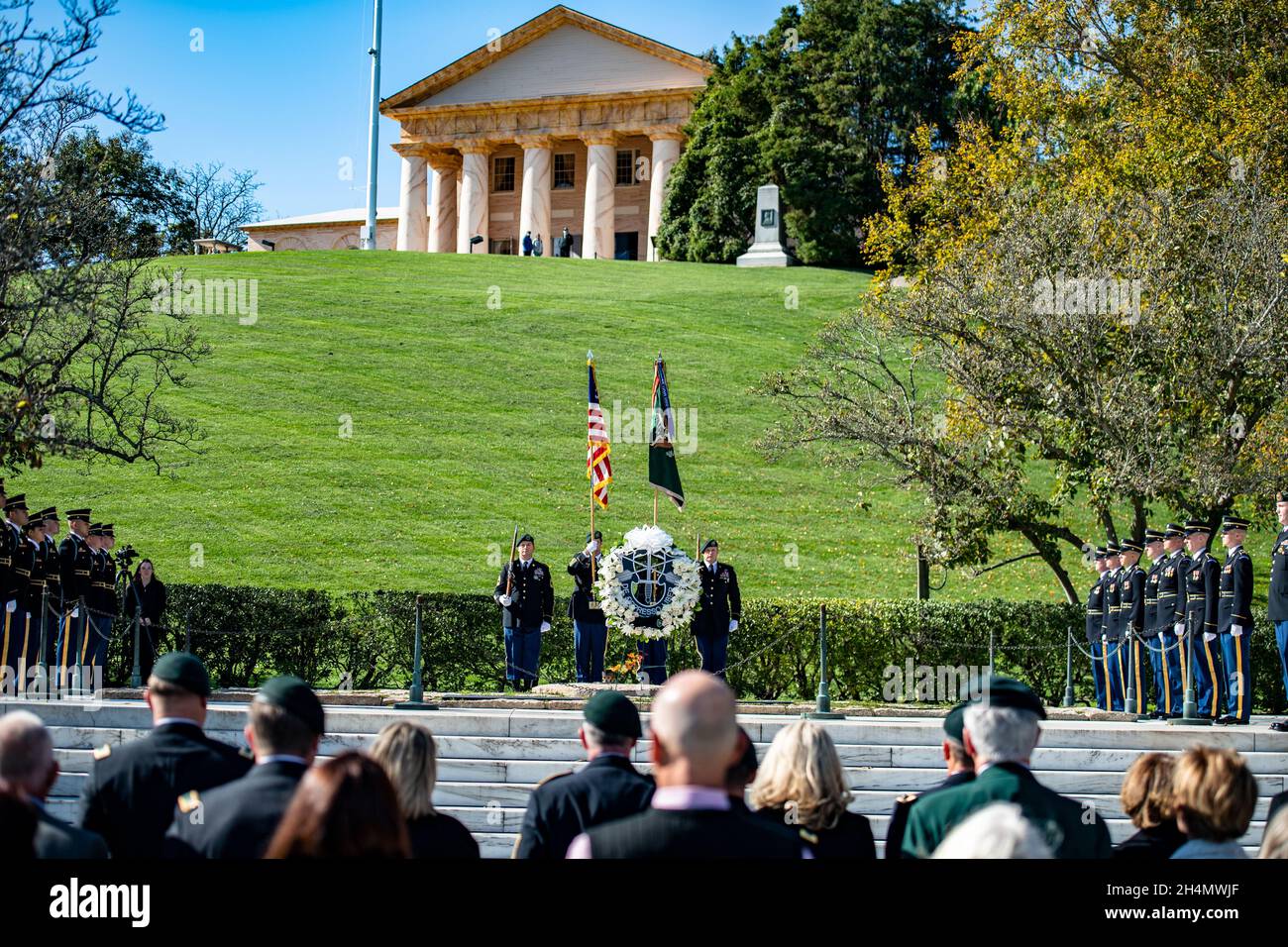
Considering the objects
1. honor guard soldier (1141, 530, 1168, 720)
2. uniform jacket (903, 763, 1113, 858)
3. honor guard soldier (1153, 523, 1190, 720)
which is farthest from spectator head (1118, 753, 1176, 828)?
honor guard soldier (1141, 530, 1168, 720)

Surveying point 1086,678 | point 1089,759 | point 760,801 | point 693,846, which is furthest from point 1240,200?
point 693,846

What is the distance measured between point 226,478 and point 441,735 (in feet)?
63.0

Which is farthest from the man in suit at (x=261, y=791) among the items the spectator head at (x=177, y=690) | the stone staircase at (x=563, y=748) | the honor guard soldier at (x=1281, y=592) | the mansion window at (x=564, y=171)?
the mansion window at (x=564, y=171)

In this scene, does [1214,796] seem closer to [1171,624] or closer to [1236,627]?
[1236,627]

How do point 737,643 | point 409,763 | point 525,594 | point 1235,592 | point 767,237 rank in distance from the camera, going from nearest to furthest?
point 409,763 < point 1235,592 < point 525,594 < point 737,643 < point 767,237

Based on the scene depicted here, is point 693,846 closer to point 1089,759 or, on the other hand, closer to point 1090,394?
point 1089,759

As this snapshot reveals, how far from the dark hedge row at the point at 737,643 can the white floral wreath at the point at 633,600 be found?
128 cm

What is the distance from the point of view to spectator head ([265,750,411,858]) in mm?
3439

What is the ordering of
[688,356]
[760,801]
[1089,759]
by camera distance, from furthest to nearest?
1. [688,356]
2. [1089,759]
3. [760,801]

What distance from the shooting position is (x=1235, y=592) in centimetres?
1391

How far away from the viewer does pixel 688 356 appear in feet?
124

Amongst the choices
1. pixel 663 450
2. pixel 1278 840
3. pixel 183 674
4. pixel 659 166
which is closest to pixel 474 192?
pixel 659 166

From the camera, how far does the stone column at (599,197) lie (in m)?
68.2

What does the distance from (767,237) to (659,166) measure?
46.8ft
